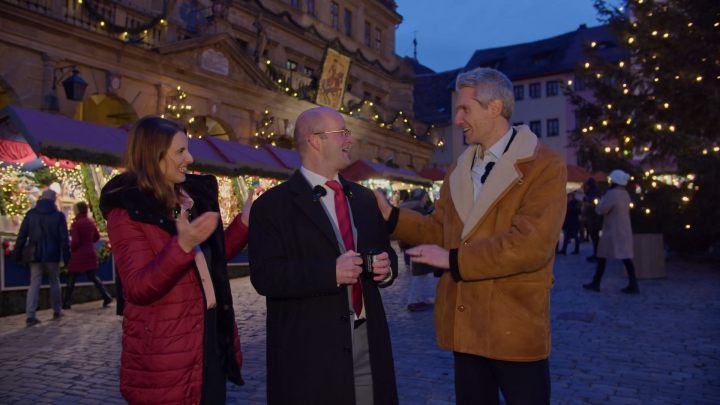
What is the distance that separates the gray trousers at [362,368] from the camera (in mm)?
2584

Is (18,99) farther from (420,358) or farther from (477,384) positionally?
(477,384)

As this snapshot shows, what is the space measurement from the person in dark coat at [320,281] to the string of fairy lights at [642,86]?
12.8 meters

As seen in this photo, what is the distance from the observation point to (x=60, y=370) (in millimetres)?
6129

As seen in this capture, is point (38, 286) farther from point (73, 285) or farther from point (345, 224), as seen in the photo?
point (345, 224)

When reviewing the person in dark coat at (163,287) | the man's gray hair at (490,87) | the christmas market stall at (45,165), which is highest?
the christmas market stall at (45,165)

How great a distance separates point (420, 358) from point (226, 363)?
12.4 feet

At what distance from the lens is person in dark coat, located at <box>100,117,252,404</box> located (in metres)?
2.52

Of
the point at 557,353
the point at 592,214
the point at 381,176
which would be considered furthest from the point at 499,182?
the point at 381,176

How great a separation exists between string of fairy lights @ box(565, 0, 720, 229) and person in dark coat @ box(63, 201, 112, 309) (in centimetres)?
1189

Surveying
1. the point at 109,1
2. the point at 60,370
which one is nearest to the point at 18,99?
the point at 109,1

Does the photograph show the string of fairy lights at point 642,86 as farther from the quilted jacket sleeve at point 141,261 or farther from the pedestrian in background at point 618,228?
the quilted jacket sleeve at point 141,261

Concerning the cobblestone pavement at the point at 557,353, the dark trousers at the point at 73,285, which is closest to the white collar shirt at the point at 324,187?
the cobblestone pavement at the point at 557,353

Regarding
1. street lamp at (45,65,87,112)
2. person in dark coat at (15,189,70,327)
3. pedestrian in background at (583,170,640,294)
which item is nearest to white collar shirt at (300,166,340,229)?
person in dark coat at (15,189,70,327)

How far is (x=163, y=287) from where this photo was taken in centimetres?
246
